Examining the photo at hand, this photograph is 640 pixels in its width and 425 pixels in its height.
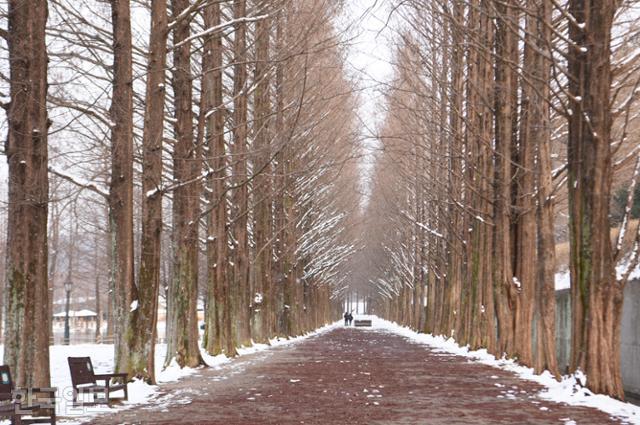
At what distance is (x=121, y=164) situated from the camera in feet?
47.6

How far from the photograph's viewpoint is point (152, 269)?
1570cm

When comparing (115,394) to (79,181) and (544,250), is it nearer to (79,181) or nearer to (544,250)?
(79,181)

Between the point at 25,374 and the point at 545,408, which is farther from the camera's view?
the point at 545,408

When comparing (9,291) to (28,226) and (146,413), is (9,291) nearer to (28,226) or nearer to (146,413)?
(28,226)

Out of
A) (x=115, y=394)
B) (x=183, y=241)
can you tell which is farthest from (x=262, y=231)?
(x=115, y=394)

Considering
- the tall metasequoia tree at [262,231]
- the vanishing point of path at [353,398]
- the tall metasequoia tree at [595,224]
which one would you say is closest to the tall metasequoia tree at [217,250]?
the vanishing point of path at [353,398]

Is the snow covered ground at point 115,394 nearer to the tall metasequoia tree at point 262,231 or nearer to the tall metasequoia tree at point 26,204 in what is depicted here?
the tall metasequoia tree at point 26,204

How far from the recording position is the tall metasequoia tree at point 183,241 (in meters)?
19.8

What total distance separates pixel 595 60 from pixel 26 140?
27.6 feet

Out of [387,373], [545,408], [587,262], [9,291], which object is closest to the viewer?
[9,291]

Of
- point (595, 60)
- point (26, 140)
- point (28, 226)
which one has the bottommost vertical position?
point (28, 226)

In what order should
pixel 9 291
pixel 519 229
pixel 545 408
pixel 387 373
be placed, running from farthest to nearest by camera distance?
pixel 519 229 < pixel 387 373 < pixel 545 408 < pixel 9 291

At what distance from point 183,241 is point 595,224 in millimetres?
10485

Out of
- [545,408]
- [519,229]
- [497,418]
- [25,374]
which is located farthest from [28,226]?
[519,229]
